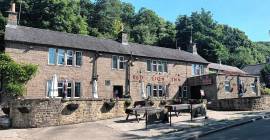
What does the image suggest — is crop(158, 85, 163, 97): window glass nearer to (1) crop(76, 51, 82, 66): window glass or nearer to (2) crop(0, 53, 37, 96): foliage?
(1) crop(76, 51, 82, 66): window glass

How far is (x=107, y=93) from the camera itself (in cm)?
3203

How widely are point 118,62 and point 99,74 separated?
280 centimetres

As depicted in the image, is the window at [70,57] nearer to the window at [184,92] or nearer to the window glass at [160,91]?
the window glass at [160,91]

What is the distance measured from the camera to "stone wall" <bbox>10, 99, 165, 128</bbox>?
20.4m

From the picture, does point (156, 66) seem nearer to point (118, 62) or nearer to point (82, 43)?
point (118, 62)

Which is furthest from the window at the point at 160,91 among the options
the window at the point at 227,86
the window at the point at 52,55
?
the window at the point at 52,55

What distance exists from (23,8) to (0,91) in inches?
1247

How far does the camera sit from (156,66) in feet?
120

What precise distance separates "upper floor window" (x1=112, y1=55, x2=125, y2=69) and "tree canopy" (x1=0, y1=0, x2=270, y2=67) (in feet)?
74.8

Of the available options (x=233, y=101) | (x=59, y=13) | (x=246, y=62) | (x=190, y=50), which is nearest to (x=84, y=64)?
(x=233, y=101)

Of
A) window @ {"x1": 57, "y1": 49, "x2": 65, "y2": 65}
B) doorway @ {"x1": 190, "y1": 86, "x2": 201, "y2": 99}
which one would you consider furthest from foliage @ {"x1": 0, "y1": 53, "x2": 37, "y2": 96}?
doorway @ {"x1": 190, "y1": 86, "x2": 201, "y2": 99}

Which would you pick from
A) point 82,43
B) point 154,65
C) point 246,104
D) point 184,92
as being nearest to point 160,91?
point 154,65

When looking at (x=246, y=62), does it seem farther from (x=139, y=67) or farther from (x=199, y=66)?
(x=139, y=67)

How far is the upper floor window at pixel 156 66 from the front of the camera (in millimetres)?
36000
